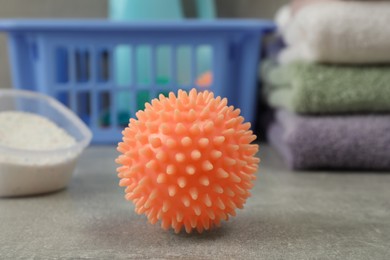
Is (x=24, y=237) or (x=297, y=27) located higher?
(x=297, y=27)

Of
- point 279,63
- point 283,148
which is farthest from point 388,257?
point 279,63

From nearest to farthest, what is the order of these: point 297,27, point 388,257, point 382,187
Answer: point 388,257 → point 382,187 → point 297,27

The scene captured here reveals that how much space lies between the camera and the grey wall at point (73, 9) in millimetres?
1355

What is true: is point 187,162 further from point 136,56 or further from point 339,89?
point 136,56

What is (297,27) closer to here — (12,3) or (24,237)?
(24,237)

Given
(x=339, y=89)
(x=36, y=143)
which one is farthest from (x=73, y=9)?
(x=339, y=89)

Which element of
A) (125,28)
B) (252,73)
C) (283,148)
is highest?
(125,28)

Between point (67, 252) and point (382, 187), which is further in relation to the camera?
point (382, 187)

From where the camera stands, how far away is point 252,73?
1159 mm

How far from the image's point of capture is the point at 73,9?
138 centimetres

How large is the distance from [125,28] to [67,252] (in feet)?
2.24

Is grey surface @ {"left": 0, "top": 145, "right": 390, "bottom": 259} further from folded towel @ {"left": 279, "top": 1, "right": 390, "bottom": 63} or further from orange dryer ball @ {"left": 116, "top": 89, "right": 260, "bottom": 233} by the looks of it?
folded towel @ {"left": 279, "top": 1, "right": 390, "bottom": 63}

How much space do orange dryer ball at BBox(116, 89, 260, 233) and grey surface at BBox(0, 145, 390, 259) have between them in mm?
37

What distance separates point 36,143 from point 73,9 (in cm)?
79
